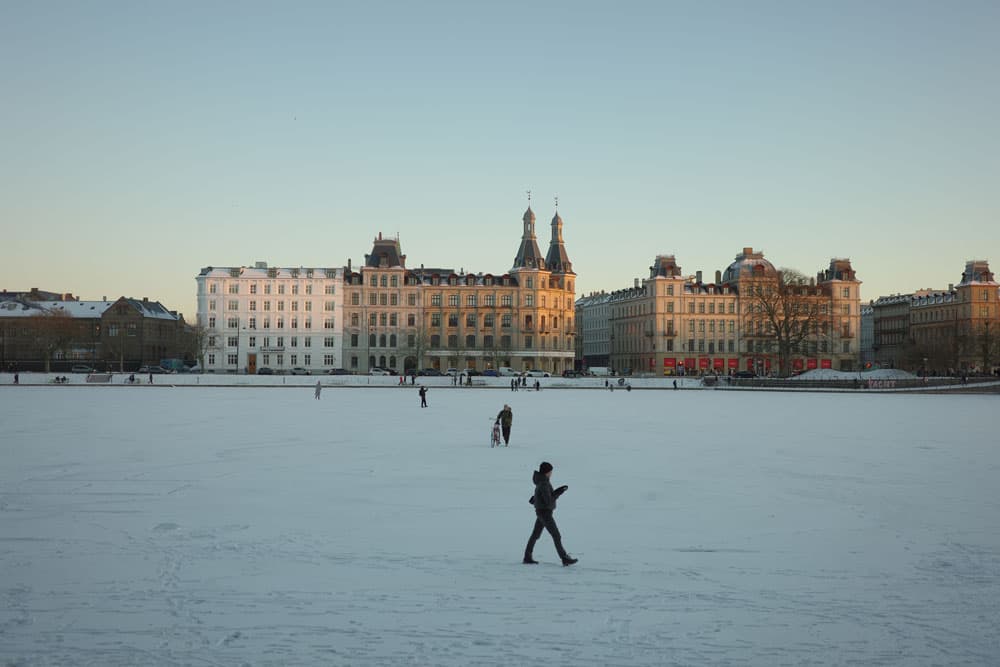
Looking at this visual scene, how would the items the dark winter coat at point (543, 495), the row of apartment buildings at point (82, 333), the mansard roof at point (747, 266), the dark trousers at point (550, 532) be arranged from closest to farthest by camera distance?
1. the dark trousers at point (550, 532)
2. the dark winter coat at point (543, 495)
3. the mansard roof at point (747, 266)
4. the row of apartment buildings at point (82, 333)

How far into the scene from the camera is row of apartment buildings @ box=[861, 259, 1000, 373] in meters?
98.2

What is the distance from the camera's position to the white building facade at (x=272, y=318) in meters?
103

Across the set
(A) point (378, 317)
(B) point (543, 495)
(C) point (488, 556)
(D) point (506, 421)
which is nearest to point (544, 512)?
(B) point (543, 495)

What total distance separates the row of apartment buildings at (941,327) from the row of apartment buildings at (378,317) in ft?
142

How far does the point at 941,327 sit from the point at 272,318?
306 ft

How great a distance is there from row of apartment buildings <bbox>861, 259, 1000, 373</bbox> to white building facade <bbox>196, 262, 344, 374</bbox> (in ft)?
216

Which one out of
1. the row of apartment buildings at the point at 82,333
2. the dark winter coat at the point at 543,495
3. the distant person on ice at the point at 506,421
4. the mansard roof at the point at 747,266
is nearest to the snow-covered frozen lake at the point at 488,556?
the dark winter coat at the point at 543,495

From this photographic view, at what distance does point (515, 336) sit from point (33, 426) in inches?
3085

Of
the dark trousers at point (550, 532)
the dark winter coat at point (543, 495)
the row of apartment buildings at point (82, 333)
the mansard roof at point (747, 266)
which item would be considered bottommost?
the dark trousers at point (550, 532)

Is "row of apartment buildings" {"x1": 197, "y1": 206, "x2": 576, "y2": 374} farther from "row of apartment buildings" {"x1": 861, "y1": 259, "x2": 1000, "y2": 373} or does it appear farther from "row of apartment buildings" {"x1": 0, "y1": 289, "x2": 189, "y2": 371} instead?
"row of apartment buildings" {"x1": 861, "y1": 259, "x2": 1000, "y2": 373}

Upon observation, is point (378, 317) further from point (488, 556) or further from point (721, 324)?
point (488, 556)

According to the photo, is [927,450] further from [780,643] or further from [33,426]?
[33,426]

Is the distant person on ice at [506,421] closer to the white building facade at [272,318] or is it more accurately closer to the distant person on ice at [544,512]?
the distant person on ice at [544,512]

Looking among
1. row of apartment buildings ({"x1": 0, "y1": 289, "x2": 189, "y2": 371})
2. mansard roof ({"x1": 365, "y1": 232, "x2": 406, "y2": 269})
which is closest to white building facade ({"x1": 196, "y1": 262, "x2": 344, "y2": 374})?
mansard roof ({"x1": 365, "y1": 232, "x2": 406, "y2": 269})
